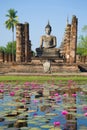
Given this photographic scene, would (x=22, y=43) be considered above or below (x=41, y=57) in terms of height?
above

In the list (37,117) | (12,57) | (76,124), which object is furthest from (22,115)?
(12,57)

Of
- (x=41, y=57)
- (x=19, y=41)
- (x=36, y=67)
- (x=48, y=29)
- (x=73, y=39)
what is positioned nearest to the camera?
(x=36, y=67)

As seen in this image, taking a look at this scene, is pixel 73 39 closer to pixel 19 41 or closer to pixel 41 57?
pixel 41 57

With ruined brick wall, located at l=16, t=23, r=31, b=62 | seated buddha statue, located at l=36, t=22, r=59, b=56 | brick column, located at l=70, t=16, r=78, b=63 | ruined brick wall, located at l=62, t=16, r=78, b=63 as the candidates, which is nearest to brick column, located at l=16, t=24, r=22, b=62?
ruined brick wall, located at l=16, t=23, r=31, b=62

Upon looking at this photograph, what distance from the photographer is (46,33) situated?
27.4m

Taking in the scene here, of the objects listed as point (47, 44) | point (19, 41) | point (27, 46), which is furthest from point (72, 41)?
point (19, 41)

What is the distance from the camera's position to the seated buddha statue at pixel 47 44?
26234 mm

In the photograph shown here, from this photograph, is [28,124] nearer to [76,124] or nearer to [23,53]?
[76,124]

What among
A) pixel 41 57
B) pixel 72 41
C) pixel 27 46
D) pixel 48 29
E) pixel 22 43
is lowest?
pixel 41 57

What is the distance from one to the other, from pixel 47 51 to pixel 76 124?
2186 centimetres

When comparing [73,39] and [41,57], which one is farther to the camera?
[73,39]

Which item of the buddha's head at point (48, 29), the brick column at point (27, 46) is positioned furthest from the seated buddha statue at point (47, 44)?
the brick column at point (27, 46)

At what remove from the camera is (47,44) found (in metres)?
27.0

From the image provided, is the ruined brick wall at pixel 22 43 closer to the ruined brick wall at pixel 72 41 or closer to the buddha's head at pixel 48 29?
the buddha's head at pixel 48 29
